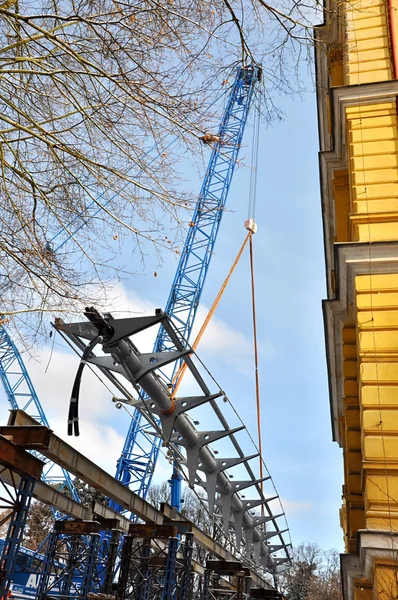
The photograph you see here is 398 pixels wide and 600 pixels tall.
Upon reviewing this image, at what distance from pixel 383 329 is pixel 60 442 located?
689 centimetres

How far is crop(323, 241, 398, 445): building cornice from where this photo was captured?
11.8 meters

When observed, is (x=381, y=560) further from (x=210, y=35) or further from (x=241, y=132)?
(x=241, y=132)

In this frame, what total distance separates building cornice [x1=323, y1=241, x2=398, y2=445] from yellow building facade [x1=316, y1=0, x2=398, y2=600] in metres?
0.02

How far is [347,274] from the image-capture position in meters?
12.1

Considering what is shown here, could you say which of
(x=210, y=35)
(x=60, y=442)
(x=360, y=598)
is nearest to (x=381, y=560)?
(x=360, y=598)

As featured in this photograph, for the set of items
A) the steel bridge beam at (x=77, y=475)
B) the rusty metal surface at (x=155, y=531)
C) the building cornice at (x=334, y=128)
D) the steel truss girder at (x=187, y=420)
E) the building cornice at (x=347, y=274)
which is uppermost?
the building cornice at (x=334, y=128)

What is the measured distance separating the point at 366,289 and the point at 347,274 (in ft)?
1.90

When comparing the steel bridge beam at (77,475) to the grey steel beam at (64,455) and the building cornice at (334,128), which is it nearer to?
the grey steel beam at (64,455)

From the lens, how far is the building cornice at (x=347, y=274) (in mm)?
11781

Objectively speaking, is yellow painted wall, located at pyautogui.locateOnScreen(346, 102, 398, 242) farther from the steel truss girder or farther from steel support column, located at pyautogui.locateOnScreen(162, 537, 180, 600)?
steel support column, located at pyautogui.locateOnScreen(162, 537, 180, 600)

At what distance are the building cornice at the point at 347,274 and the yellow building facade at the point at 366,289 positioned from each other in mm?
21

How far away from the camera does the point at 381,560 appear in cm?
925

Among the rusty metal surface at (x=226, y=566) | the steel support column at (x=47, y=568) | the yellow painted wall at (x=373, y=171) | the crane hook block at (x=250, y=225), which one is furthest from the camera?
the crane hook block at (x=250, y=225)

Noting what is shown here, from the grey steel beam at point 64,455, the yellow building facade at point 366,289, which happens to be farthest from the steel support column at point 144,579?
the yellow building facade at point 366,289
